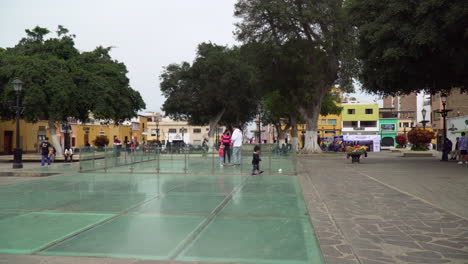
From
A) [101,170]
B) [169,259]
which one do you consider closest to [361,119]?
[101,170]

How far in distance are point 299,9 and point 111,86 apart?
Answer: 15627mm

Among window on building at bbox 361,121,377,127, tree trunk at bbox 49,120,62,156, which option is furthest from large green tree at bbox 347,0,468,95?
window on building at bbox 361,121,377,127

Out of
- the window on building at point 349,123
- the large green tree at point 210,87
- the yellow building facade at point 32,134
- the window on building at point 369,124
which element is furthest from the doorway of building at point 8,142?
the window on building at point 369,124

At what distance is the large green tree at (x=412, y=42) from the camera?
16.9 m

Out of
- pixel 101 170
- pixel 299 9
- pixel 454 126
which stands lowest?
pixel 101 170

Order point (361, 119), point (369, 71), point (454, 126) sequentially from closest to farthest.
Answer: point (369, 71) < point (454, 126) < point (361, 119)

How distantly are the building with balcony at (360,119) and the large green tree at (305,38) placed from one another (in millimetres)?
42379

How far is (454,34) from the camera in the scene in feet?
56.4

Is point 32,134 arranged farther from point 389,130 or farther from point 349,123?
point 389,130

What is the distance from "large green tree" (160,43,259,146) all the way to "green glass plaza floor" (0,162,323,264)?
29689 millimetres

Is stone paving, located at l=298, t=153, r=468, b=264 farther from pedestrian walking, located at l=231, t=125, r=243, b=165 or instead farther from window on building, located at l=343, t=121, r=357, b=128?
window on building, located at l=343, t=121, r=357, b=128

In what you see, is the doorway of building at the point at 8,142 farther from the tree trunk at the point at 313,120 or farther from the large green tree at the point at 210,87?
the tree trunk at the point at 313,120

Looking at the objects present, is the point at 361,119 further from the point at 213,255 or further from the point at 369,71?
the point at 213,255

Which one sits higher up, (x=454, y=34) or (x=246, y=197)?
(x=454, y=34)
